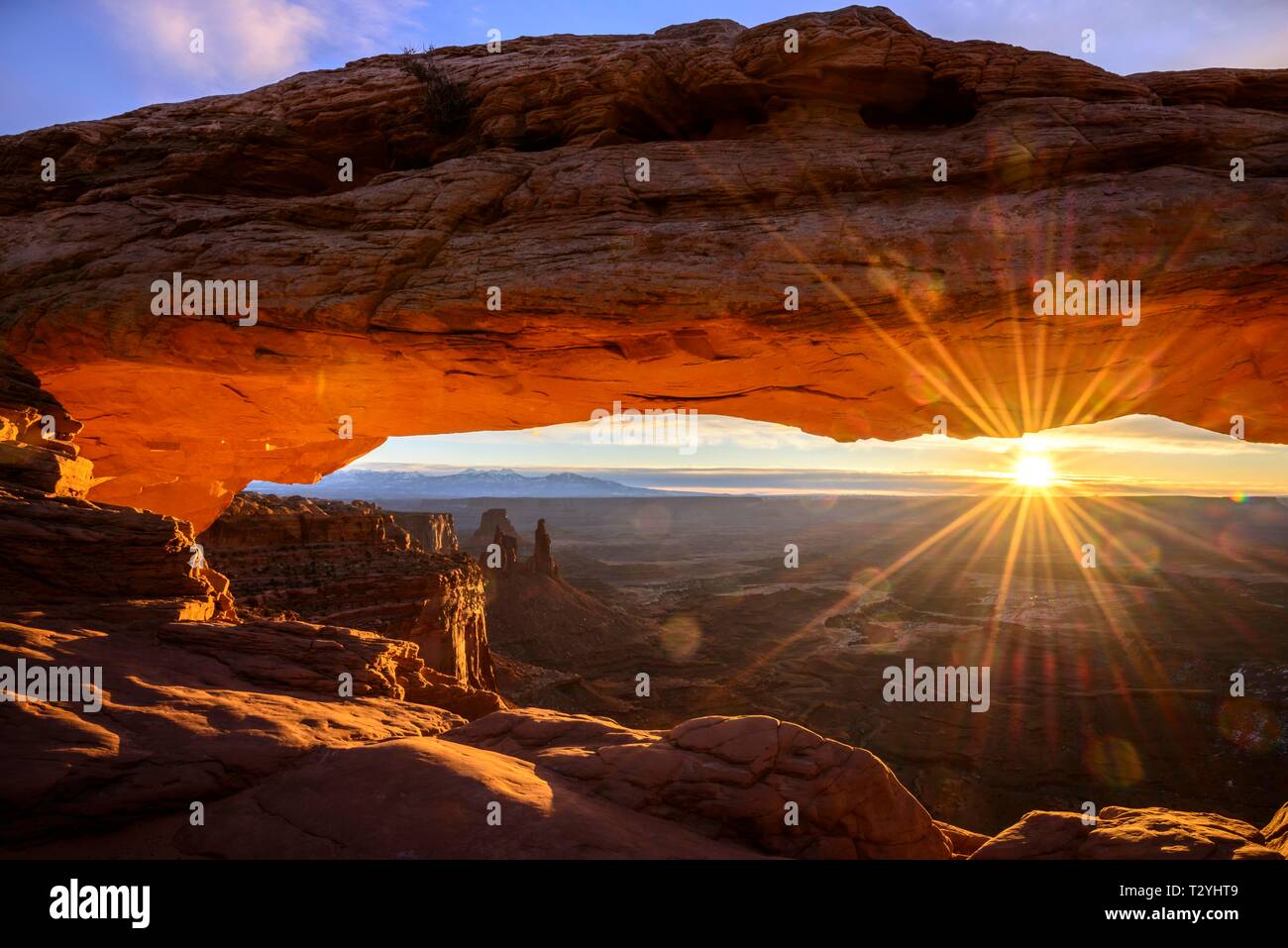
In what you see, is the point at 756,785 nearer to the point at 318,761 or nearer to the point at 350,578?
the point at 318,761

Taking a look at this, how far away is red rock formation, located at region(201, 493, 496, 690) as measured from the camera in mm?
19438

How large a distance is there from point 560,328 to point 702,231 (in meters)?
2.91

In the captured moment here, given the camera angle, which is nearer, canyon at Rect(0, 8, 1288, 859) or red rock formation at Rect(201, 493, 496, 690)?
canyon at Rect(0, 8, 1288, 859)

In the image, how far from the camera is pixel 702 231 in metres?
10.1

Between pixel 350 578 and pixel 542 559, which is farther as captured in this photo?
pixel 542 559

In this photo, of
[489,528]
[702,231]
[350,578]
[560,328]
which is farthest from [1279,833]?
[489,528]

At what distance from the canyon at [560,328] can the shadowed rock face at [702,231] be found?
0.07 metres

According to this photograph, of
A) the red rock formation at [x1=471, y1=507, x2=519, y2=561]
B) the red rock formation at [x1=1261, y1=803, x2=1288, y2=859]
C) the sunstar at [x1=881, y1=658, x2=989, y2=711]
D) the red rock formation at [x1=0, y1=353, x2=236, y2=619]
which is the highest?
the red rock formation at [x1=0, y1=353, x2=236, y2=619]

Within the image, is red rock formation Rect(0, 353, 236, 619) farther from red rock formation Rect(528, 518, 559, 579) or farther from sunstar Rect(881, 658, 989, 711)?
red rock formation Rect(528, 518, 559, 579)

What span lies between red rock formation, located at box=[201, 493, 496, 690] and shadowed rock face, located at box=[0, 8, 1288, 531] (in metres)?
7.99

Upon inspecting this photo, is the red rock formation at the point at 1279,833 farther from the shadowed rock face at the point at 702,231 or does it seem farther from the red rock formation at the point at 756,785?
the shadowed rock face at the point at 702,231
